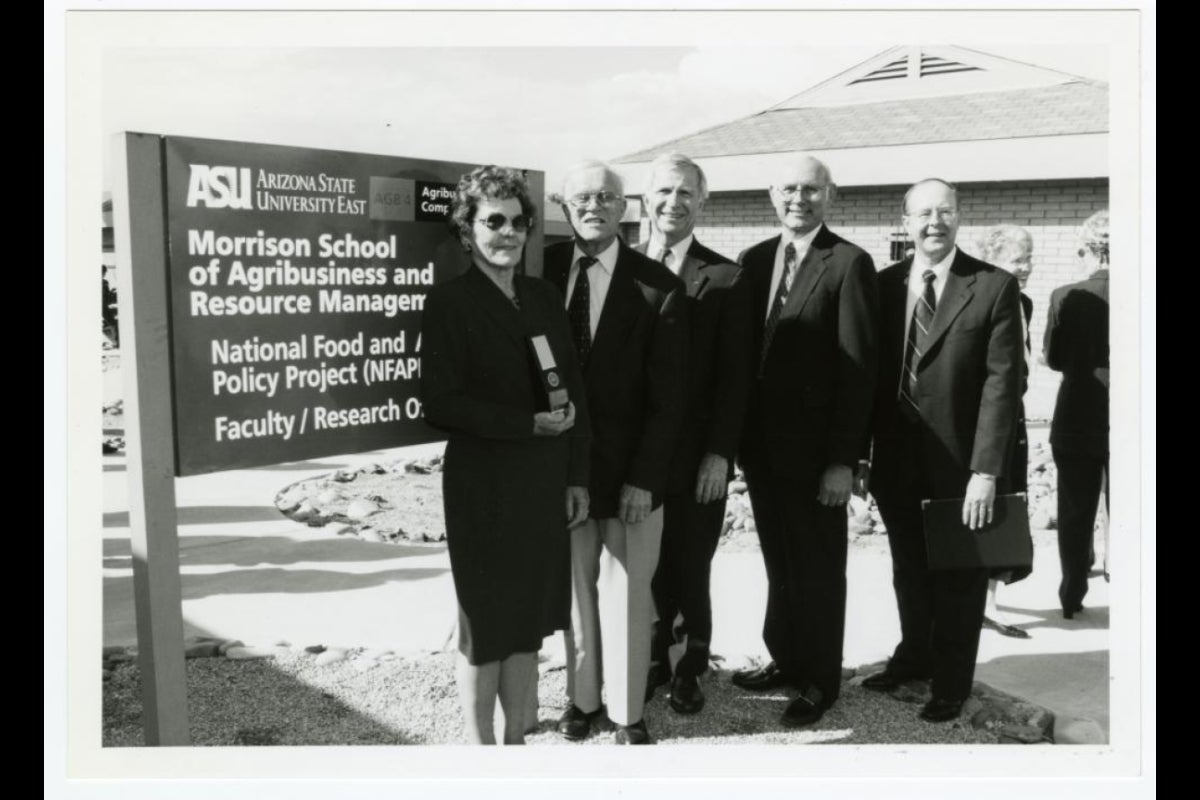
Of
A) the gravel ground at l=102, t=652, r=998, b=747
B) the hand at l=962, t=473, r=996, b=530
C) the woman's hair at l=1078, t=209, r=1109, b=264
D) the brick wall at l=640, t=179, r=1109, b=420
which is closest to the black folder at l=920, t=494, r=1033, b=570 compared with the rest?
the hand at l=962, t=473, r=996, b=530

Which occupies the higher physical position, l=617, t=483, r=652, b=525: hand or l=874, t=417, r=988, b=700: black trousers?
l=617, t=483, r=652, b=525: hand

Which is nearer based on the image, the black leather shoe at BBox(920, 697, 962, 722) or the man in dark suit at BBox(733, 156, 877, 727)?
the man in dark suit at BBox(733, 156, 877, 727)

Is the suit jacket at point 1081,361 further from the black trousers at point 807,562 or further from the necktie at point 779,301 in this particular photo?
the necktie at point 779,301

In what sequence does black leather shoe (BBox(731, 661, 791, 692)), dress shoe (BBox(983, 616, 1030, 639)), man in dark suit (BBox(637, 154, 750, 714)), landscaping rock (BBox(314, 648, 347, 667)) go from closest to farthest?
man in dark suit (BBox(637, 154, 750, 714)) < black leather shoe (BBox(731, 661, 791, 692)) < landscaping rock (BBox(314, 648, 347, 667)) < dress shoe (BBox(983, 616, 1030, 639))

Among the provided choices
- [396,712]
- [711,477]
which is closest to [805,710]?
[711,477]

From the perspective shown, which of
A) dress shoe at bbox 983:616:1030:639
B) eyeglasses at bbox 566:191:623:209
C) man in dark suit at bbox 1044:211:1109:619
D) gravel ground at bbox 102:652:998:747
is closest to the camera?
eyeglasses at bbox 566:191:623:209

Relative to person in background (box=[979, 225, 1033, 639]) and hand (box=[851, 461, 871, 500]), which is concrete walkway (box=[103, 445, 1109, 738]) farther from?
person in background (box=[979, 225, 1033, 639])

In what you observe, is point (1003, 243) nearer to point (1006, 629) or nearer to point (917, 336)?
point (917, 336)

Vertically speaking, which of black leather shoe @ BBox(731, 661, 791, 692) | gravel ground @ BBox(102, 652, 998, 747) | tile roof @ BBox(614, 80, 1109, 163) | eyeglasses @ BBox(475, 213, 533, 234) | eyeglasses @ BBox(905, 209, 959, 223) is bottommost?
gravel ground @ BBox(102, 652, 998, 747)

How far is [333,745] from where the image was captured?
3885 millimetres

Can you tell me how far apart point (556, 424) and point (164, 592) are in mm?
1344

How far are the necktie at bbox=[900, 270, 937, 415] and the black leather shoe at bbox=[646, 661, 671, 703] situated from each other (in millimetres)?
1351

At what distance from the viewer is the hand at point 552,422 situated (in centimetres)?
340

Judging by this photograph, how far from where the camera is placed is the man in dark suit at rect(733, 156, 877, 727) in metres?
3.72
